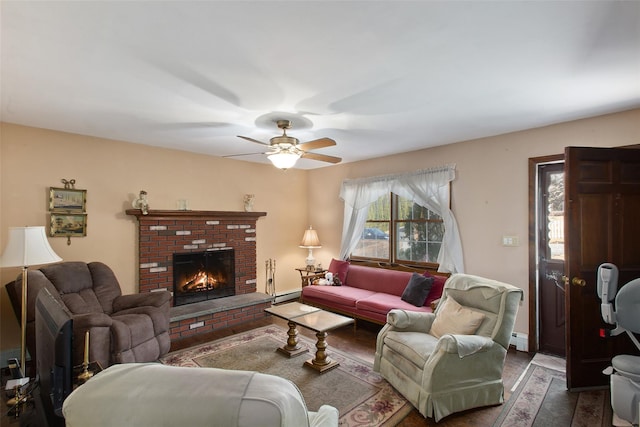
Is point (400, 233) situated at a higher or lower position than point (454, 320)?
higher

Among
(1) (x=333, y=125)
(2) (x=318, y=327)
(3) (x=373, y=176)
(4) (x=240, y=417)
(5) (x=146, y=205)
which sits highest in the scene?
(1) (x=333, y=125)

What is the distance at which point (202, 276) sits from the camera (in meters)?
4.59

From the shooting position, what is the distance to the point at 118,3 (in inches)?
57.4

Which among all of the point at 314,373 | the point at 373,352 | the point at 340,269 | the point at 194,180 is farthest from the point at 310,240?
the point at 314,373

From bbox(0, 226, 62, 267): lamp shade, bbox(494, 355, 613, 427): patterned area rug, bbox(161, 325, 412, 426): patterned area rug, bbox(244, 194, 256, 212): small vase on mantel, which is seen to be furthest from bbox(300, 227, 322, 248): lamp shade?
bbox(0, 226, 62, 267): lamp shade

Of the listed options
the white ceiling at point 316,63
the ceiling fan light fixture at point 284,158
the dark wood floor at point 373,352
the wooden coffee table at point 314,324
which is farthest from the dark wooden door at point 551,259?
the ceiling fan light fixture at point 284,158

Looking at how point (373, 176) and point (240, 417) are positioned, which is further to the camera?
point (373, 176)

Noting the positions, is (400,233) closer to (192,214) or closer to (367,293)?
(367,293)

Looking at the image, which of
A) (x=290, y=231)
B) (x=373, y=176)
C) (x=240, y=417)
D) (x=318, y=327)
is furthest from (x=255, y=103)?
(x=290, y=231)

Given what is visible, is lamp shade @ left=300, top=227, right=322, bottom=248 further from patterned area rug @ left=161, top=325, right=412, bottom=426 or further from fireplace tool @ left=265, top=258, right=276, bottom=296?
patterned area rug @ left=161, top=325, right=412, bottom=426

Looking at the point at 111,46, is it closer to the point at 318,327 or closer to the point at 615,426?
the point at 318,327

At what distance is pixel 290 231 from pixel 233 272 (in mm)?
1413

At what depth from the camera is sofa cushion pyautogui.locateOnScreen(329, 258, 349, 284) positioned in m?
5.04

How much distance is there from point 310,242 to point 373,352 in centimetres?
255
